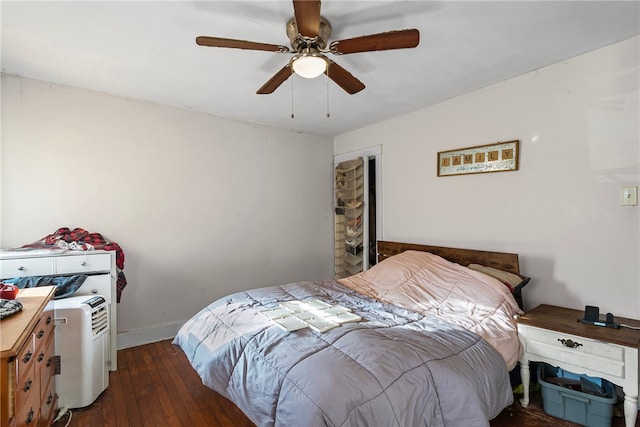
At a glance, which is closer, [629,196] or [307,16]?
[307,16]

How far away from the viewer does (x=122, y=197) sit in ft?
9.90

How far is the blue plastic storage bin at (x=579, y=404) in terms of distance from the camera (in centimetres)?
175

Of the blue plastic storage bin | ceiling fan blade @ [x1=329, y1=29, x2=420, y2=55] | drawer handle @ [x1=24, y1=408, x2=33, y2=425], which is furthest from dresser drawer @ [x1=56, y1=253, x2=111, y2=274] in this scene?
the blue plastic storage bin

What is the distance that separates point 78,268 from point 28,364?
1.12 metres

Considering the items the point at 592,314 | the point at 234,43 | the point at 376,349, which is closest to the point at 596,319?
the point at 592,314

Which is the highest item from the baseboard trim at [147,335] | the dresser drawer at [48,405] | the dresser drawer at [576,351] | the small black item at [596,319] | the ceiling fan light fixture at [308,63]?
the ceiling fan light fixture at [308,63]

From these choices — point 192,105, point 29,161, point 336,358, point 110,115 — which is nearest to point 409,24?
point 336,358

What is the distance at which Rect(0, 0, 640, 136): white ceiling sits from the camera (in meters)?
1.73

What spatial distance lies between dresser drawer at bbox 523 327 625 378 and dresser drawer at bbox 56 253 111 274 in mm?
3072

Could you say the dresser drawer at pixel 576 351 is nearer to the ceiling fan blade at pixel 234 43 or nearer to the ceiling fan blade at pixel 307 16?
the ceiling fan blade at pixel 307 16

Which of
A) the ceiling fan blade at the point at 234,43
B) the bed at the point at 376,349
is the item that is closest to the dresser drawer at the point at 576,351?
the bed at the point at 376,349

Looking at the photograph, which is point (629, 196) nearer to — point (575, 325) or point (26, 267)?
point (575, 325)

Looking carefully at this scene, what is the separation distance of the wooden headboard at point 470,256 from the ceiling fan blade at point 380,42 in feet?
6.19

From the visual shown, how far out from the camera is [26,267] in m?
2.21
